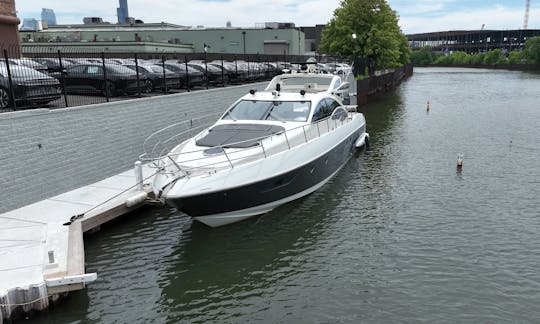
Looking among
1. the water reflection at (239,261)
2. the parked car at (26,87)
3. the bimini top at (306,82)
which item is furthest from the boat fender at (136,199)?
the bimini top at (306,82)

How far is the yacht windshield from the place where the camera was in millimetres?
12328

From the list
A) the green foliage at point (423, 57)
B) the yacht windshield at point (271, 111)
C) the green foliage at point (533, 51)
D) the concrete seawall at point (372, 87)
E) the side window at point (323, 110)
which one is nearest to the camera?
the yacht windshield at point (271, 111)

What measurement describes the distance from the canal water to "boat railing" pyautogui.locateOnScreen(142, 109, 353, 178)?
4.93 feet

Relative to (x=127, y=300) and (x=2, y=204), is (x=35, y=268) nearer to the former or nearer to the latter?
(x=127, y=300)

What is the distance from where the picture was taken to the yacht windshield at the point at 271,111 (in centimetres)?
1233

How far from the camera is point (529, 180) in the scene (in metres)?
13.8

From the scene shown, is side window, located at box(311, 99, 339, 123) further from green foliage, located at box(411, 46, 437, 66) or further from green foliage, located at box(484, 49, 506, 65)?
green foliage, located at box(411, 46, 437, 66)

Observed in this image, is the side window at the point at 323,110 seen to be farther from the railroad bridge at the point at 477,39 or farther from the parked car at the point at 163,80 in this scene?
the railroad bridge at the point at 477,39

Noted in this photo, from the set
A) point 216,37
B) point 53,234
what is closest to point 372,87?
point 216,37

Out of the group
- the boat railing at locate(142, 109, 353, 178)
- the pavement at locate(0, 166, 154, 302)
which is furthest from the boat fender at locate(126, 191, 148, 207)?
the boat railing at locate(142, 109, 353, 178)

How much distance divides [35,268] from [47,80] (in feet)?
20.7

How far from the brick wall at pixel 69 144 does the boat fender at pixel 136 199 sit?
2.14 m

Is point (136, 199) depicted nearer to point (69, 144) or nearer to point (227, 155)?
point (227, 155)

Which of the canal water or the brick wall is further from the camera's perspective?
Answer: the brick wall
